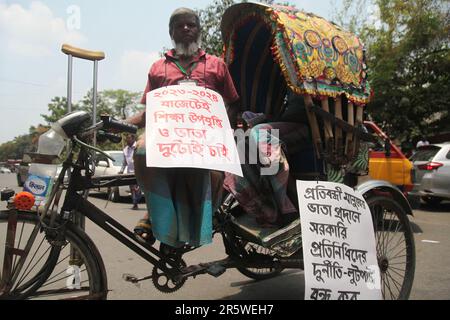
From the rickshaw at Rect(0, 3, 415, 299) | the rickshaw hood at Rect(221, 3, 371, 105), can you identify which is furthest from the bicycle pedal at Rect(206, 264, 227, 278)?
the rickshaw hood at Rect(221, 3, 371, 105)

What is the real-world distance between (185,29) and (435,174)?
7.62 meters

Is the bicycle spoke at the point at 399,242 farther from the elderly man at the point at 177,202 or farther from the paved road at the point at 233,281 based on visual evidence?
the elderly man at the point at 177,202

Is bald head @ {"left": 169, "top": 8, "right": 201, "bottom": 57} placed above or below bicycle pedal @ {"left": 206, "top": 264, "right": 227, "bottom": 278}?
above

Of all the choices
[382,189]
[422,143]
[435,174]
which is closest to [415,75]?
[422,143]

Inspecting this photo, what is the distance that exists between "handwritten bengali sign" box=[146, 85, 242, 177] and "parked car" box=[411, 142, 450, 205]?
7.32 m

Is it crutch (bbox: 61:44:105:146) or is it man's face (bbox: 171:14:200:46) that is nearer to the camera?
man's face (bbox: 171:14:200:46)

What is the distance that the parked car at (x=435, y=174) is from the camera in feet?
28.3

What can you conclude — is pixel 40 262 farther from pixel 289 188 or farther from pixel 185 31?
pixel 289 188

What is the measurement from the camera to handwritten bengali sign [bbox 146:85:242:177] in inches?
87.0

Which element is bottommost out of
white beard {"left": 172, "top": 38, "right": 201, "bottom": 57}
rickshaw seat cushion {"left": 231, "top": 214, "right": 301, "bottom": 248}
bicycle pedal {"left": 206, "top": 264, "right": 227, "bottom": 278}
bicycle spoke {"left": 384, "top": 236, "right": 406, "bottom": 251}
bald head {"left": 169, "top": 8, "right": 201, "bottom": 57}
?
bicycle pedal {"left": 206, "top": 264, "right": 227, "bottom": 278}

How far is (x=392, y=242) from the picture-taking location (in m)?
3.32

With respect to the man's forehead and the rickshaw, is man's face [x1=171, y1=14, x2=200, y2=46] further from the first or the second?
the rickshaw

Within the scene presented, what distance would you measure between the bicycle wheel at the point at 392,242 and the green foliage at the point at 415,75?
470 inches

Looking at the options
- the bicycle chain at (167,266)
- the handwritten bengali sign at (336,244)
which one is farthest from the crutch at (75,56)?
the handwritten bengali sign at (336,244)
